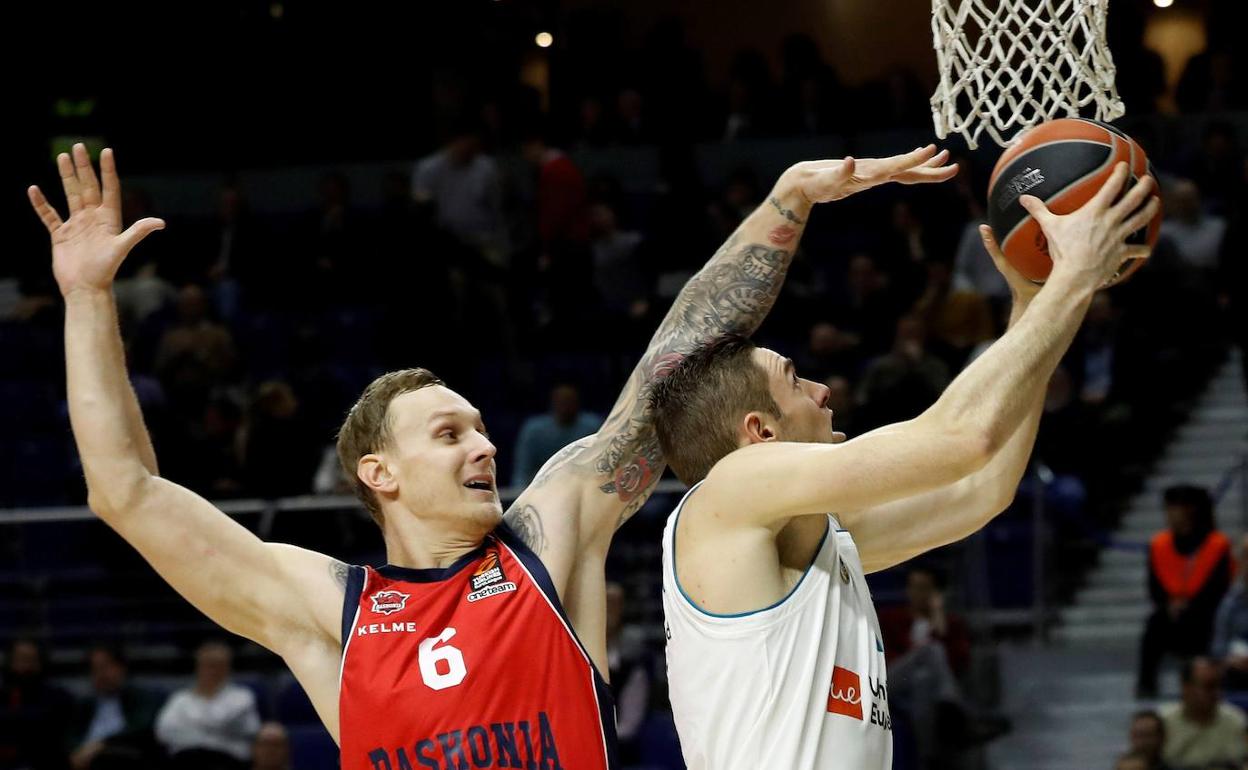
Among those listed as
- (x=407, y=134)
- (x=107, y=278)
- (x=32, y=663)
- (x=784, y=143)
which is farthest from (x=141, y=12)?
(x=107, y=278)

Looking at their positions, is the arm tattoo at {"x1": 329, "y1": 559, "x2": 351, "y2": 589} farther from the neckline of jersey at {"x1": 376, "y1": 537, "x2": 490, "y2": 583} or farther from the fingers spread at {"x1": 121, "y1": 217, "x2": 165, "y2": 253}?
the fingers spread at {"x1": 121, "y1": 217, "x2": 165, "y2": 253}

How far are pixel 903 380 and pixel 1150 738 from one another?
230 cm

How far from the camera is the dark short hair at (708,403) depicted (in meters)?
3.31

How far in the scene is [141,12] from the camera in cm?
1498

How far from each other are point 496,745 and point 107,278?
3.72ft

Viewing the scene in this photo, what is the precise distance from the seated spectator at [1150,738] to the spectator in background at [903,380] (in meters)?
1.90

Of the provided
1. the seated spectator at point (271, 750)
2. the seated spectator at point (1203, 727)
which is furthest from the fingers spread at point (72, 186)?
the seated spectator at point (1203, 727)

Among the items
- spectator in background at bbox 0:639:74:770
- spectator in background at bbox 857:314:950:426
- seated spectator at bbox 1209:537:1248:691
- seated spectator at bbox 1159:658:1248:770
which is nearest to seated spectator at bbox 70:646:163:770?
spectator in background at bbox 0:639:74:770

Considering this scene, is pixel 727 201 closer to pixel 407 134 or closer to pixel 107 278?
pixel 407 134

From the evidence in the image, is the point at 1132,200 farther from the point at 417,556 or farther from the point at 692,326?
the point at 417,556

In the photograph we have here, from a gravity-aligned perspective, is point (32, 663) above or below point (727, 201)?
below

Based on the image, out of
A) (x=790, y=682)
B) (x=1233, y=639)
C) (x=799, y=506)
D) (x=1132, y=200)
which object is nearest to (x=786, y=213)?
(x=1132, y=200)

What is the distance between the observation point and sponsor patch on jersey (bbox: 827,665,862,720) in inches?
122

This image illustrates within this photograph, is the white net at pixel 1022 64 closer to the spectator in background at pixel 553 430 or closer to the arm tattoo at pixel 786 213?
the arm tattoo at pixel 786 213
